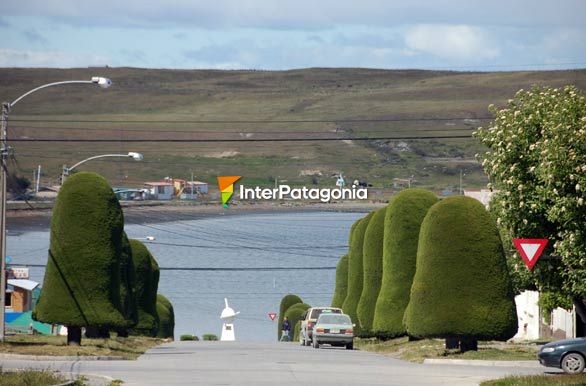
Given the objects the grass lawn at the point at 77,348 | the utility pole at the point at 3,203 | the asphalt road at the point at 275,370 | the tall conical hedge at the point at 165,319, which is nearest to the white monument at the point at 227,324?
the tall conical hedge at the point at 165,319

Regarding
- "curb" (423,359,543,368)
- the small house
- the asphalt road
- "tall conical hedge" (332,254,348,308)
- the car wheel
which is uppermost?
"tall conical hedge" (332,254,348,308)

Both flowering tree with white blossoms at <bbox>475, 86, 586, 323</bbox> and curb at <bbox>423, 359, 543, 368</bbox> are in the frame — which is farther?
curb at <bbox>423, 359, 543, 368</bbox>

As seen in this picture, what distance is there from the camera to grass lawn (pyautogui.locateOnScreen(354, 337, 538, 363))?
1674 inches

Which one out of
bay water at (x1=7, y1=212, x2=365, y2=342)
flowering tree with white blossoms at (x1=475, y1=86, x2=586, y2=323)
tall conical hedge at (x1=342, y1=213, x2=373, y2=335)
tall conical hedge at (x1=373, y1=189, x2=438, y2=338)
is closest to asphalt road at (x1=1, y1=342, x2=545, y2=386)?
flowering tree with white blossoms at (x1=475, y1=86, x2=586, y2=323)

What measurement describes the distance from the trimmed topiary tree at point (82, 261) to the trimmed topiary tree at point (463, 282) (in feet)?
34.1

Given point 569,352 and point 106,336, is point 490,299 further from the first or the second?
point 106,336

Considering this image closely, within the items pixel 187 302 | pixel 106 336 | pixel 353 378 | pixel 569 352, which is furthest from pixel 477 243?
pixel 187 302

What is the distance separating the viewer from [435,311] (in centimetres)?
4328

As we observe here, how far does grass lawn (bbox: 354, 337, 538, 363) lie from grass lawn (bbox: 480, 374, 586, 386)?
9618 mm

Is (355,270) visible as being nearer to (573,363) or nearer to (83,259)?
(83,259)

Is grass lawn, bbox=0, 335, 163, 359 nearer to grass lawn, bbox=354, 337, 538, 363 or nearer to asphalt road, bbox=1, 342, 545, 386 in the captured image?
asphalt road, bbox=1, 342, 545, 386

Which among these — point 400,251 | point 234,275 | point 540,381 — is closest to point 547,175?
point 540,381

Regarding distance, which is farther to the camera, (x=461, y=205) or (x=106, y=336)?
(x=106, y=336)

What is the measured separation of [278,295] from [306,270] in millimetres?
32708
